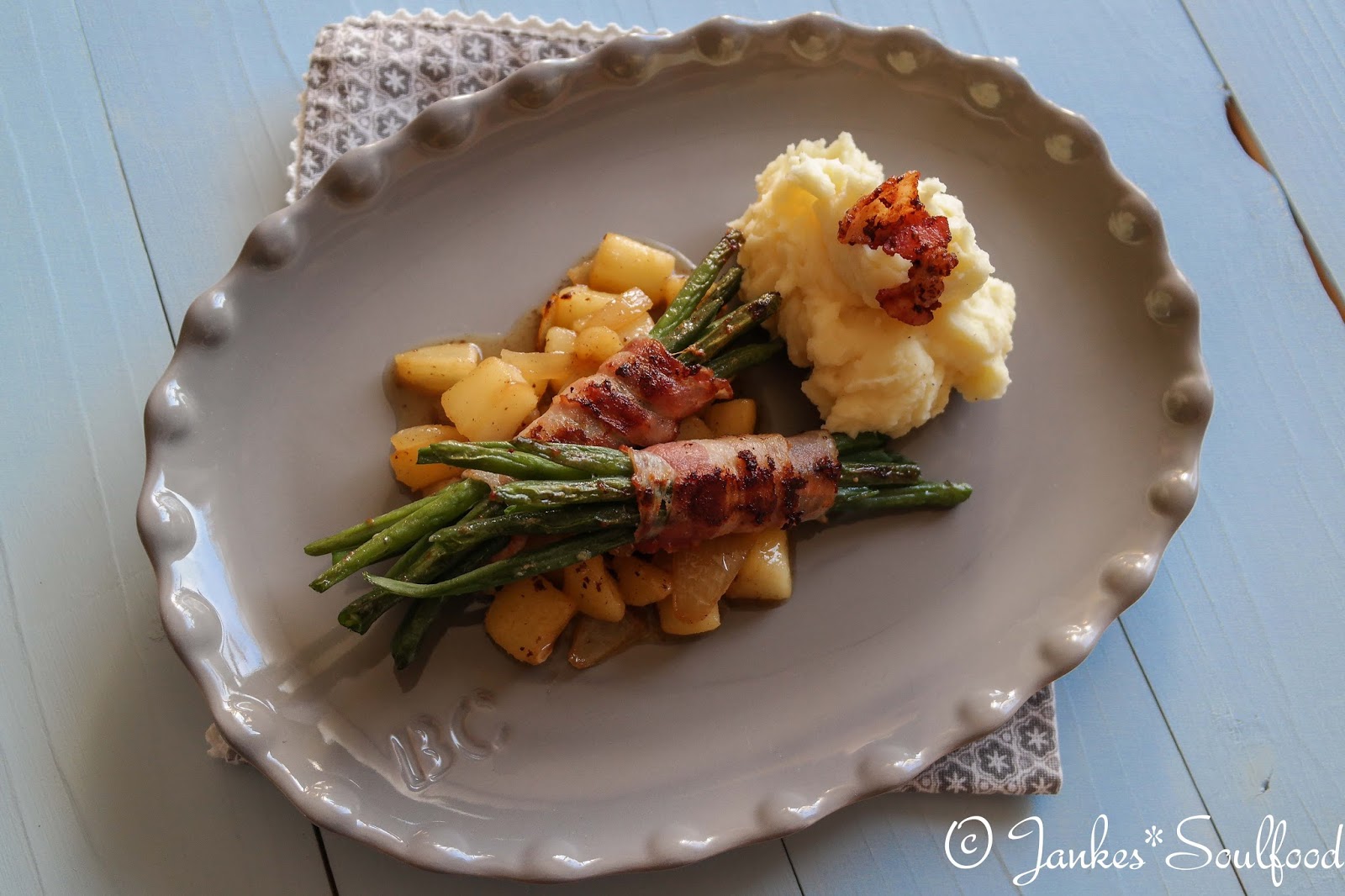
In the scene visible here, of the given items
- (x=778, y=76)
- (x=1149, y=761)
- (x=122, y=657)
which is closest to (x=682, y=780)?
(x=1149, y=761)

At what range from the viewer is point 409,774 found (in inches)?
125

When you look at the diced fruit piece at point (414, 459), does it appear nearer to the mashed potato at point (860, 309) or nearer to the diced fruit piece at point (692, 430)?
the diced fruit piece at point (692, 430)

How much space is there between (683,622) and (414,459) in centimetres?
110

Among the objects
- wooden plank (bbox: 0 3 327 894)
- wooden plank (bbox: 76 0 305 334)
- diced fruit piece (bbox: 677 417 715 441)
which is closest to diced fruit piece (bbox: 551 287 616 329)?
diced fruit piece (bbox: 677 417 715 441)

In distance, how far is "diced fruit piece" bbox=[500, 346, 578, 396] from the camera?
3.51m

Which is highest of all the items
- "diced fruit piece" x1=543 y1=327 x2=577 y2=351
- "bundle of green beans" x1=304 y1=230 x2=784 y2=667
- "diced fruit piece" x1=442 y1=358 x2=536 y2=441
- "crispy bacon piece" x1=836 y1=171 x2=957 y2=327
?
"crispy bacon piece" x1=836 y1=171 x2=957 y2=327

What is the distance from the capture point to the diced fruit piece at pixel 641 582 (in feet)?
11.0

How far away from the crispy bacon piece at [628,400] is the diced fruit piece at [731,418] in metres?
0.17

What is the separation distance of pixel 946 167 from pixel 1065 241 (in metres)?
0.57

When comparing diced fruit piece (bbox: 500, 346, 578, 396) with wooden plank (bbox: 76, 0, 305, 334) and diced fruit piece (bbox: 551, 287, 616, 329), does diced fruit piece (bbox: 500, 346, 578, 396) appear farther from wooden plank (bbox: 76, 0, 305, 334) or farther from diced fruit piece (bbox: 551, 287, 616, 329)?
wooden plank (bbox: 76, 0, 305, 334)

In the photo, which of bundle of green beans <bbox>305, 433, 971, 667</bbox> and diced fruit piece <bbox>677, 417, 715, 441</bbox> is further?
diced fruit piece <bbox>677, 417, 715, 441</bbox>

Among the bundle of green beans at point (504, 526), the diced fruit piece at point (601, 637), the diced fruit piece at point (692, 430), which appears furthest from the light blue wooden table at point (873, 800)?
the diced fruit piece at point (692, 430)

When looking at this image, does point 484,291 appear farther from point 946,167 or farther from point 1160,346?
point 1160,346

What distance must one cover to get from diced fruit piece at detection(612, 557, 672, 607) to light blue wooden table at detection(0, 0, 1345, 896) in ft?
3.08
